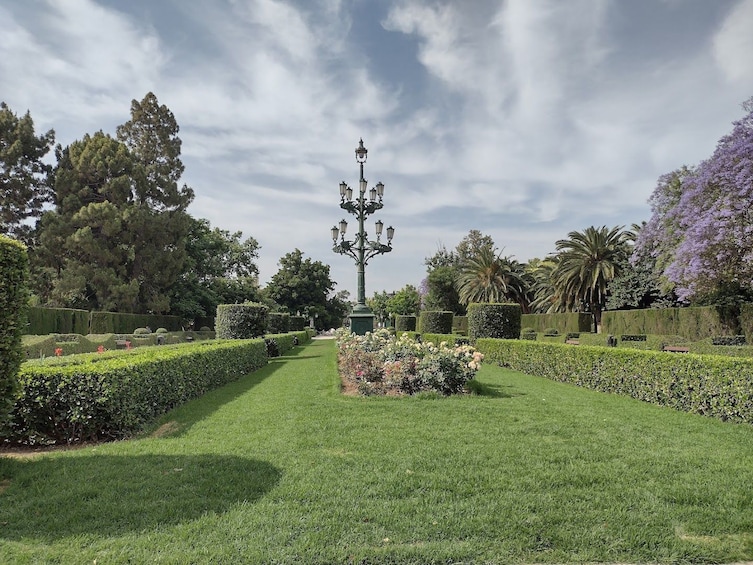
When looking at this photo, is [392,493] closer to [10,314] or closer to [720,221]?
[10,314]

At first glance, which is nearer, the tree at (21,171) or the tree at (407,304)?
the tree at (21,171)

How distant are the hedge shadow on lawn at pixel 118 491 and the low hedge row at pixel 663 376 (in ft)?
19.4

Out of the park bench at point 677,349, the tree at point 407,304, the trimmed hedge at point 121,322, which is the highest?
the tree at point 407,304

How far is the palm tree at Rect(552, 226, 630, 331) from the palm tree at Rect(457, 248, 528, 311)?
6536 millimetres

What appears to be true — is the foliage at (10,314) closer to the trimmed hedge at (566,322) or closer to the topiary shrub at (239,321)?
the topiary shrub at (239,321)

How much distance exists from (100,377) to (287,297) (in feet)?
143

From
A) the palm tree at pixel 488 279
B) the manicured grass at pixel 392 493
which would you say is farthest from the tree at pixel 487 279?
the manicured grass at pixel 392 493

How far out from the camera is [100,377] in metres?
5.09

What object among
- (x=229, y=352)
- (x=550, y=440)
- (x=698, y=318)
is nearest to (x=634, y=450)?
(x=550, y=440)

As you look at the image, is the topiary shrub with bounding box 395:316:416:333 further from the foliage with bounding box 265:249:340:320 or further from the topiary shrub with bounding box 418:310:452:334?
the foliage with bounding box 265:249:340:320

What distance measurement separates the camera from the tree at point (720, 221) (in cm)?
1593

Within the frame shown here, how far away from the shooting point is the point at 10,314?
3969 mm

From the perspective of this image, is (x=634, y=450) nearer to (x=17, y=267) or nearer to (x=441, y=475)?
(x=441, y=475)

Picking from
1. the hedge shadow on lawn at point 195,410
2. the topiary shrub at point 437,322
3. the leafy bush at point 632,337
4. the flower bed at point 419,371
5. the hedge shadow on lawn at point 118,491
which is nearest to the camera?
the hedge shadow on lawn at point 118,491
